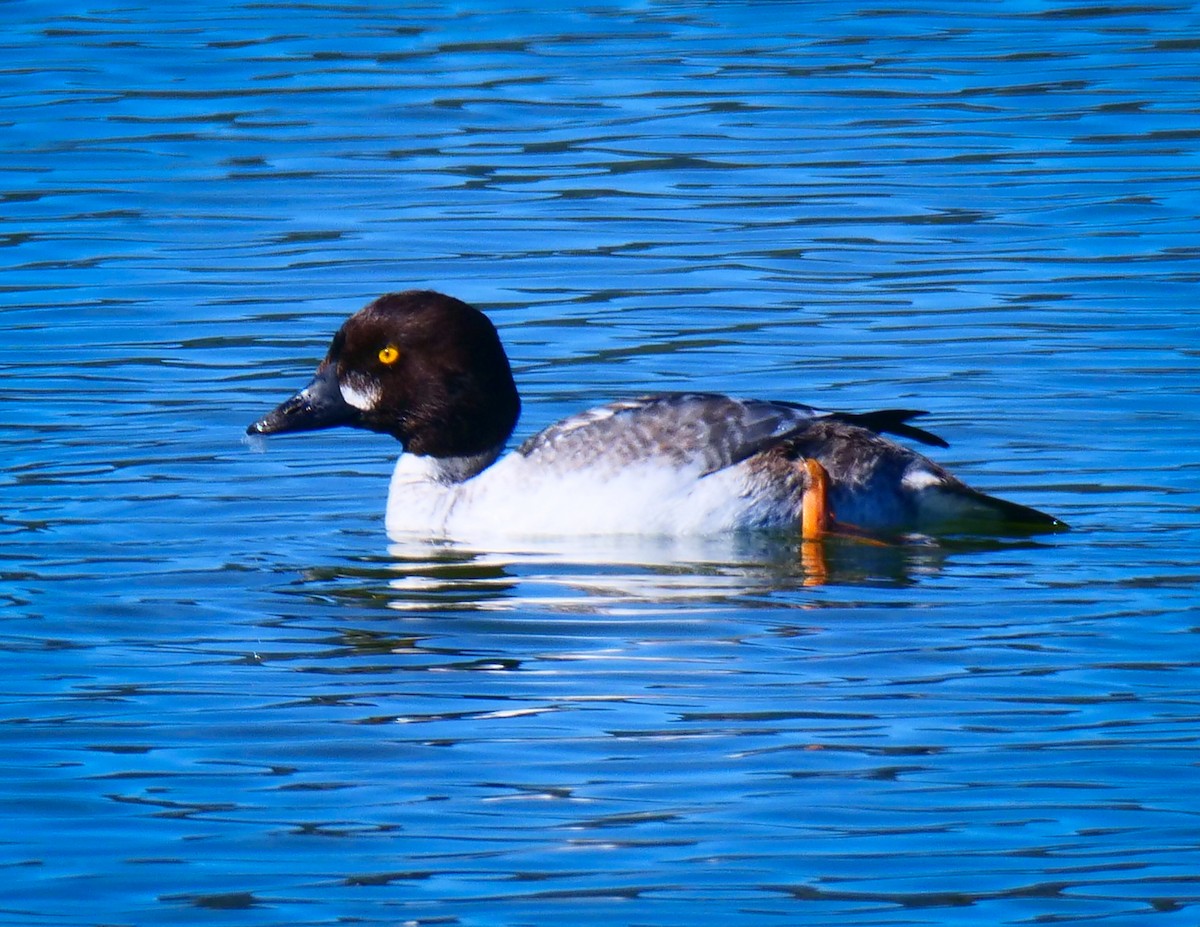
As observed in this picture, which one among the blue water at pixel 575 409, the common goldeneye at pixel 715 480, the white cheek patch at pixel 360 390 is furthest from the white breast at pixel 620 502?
the white cheek patch at pixel 360 390

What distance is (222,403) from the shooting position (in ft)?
37.1

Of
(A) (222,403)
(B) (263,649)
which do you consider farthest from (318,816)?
(A) (222,403)

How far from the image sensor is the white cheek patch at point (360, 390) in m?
9.73

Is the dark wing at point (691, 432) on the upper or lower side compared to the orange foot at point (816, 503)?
upper

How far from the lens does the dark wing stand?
891 centimetres

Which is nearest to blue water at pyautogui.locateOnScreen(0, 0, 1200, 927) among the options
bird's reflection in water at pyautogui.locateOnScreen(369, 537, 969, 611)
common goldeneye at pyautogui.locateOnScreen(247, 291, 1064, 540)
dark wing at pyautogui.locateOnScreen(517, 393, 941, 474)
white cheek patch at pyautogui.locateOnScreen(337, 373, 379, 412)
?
bird's reflection in water at pyautogui.locateOnScreen(369, 537, 969, 611)

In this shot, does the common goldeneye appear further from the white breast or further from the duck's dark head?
the duck's dark head

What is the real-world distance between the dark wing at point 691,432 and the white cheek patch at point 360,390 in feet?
3.31

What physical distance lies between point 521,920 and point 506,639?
7.71 ft

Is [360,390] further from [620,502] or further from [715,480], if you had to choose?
[715,480]

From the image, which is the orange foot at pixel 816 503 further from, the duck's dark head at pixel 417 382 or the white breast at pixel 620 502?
the duck's dark head at pixel 417 382

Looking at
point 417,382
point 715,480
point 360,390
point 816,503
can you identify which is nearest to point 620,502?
point 715,480

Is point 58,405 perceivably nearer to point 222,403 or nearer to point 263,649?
point 222,403

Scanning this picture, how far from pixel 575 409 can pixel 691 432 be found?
2245 mm
